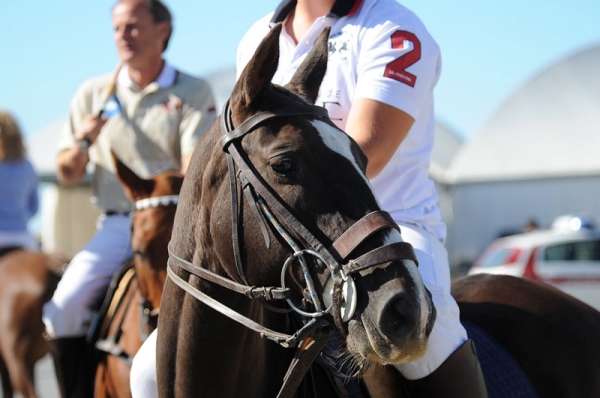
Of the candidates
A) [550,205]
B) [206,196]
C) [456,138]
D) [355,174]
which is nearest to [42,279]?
[206,196]

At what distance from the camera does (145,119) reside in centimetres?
491

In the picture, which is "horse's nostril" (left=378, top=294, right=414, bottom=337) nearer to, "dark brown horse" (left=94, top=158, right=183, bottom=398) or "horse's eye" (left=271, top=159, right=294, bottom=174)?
"horse's eye" (left=271, top=159, right=294, bottom=174)

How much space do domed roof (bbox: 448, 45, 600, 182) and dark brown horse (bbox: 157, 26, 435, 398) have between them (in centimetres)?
2423

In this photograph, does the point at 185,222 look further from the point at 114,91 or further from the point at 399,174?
the point at 114,91

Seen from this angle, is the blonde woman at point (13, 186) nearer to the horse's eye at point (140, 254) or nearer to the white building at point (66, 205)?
the horse's eye at point (140, 254)

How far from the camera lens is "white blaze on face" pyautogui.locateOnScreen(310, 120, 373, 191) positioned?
2354mm

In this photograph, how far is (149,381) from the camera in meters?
2.88

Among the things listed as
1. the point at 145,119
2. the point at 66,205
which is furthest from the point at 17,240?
the point at 66,205

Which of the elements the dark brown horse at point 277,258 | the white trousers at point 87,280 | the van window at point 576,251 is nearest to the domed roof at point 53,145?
the van window at point 576,251

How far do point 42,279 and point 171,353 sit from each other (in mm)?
4468

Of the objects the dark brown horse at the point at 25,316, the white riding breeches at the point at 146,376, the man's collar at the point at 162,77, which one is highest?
the man's collar at the point at 162,77

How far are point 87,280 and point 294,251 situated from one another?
303 centimetres

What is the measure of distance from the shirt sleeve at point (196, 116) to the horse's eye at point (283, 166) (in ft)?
7.52

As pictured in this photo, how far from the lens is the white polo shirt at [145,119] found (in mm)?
4840
